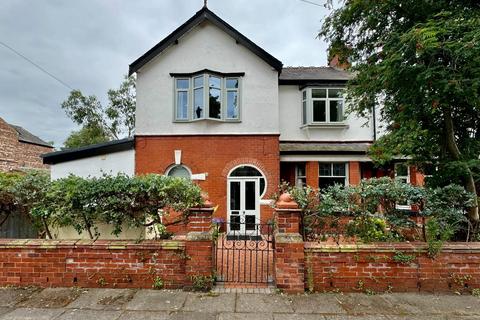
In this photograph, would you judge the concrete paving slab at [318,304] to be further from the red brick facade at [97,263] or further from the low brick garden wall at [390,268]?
the red brick facade at [97,263]

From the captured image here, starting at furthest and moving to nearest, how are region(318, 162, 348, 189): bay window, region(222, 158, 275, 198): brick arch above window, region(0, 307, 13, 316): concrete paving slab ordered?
region(318, 162, 348, 189): bay window → region(222, 158, 275, 198): brick arch above window → region(0, 307, 13, 316): concrete paving slab

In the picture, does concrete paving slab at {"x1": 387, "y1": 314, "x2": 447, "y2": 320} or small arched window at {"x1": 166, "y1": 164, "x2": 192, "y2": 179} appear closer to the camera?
concrete paving slab at {"x1": 387, "y1": 314, "x2": 447, "y2": 320}

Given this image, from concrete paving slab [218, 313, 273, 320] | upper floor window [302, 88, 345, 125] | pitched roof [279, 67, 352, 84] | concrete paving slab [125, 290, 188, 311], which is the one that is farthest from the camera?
pitched roof [279, 67, 352, 84]

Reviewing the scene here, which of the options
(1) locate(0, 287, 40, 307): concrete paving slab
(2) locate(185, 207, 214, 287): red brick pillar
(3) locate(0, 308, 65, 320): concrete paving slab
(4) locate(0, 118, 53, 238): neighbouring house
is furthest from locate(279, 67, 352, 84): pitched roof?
(4) locate(0, 118, 53, 238): neighbouring house

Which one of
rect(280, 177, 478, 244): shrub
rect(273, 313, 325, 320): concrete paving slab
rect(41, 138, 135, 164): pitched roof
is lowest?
rect(273, 313, 325, 320): concrete paving slab

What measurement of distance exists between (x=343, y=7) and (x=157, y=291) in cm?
701

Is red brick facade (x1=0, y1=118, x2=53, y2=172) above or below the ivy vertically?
above

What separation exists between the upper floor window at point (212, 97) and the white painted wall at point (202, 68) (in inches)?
9.5

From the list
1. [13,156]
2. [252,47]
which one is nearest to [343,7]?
[252,47]

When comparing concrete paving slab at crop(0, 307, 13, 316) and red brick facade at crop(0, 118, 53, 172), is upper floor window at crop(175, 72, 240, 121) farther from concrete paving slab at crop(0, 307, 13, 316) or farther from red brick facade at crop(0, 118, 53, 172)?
red brick facade at crop(0, 118, 53, 172)

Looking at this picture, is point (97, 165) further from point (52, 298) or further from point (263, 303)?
point (263, 303)

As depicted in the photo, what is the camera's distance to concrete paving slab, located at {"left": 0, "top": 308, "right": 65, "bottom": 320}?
385 centimetres

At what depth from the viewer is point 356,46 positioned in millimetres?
6957

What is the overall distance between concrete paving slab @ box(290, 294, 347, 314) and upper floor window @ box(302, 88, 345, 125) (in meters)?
8.41
